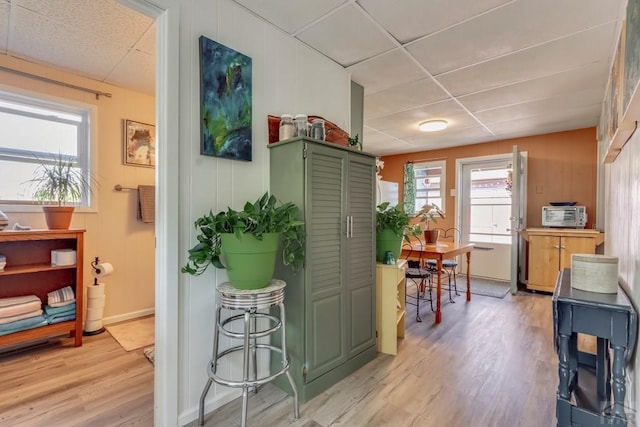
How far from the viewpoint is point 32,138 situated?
2.72m

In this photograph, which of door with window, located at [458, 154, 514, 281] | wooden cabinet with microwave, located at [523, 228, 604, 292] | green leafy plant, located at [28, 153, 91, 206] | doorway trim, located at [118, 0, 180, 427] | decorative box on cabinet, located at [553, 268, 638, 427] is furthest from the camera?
door with window, located at [458, 154, 514, 281]

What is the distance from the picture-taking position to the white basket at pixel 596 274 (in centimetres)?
147

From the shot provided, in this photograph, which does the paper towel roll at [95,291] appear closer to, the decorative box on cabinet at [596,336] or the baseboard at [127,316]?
the baseboard at [127,316]

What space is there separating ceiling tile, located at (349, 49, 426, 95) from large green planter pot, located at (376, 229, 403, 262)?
4.73 feet

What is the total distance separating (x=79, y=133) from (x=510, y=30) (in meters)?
3.79

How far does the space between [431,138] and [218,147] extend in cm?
422

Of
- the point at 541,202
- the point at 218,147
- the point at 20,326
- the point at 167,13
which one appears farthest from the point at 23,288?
the point at 541,202

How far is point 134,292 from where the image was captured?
10.7 feet

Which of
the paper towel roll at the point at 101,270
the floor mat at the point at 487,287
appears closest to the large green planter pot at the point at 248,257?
the paper towel roll at the point at 101,270

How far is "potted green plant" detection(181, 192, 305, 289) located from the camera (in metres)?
1.52

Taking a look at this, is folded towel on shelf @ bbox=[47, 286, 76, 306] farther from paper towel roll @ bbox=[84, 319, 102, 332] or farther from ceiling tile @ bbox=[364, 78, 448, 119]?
ceiling tile @ bbox=[364, 78, 448, 119]

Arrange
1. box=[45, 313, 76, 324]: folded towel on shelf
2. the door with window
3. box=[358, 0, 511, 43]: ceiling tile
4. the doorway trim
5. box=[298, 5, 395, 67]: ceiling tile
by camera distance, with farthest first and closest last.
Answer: the door with window → box=[45, 313, 76, 324]: folded towel on shelf → box=[298, 5, 395, 67]: ceiling tile → box=[358, 0, 511, 43]: ceiling tile → the doorway trim

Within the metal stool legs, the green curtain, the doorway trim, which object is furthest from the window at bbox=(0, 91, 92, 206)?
the green curtain

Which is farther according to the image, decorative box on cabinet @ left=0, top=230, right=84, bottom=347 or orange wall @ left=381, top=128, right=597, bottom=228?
orange wall @ left=381, top=128, right=597, bottom=228
